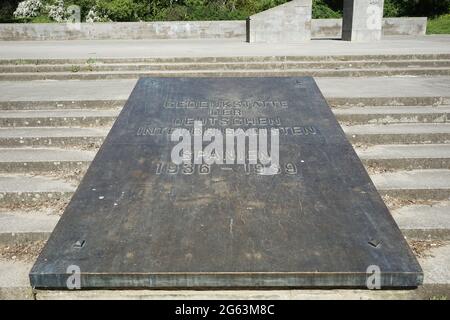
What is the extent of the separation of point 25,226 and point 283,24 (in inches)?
471

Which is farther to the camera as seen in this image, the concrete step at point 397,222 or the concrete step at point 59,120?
the concrete step at point 59,120

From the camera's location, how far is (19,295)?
8.48ft

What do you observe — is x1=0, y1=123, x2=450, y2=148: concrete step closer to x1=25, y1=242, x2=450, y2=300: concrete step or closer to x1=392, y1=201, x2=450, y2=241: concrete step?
x1=392, y1=201, x2=450, y2=241: concrete step

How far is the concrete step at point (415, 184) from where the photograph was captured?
355cm

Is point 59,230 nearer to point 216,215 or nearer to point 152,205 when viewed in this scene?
point 152,205

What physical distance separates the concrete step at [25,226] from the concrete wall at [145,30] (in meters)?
14.0

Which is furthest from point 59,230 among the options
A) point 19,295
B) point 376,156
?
point 376,156

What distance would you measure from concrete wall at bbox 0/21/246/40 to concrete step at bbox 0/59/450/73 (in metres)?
8.91

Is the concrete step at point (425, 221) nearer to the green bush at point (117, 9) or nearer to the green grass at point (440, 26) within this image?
the green grass at point (440, 26)

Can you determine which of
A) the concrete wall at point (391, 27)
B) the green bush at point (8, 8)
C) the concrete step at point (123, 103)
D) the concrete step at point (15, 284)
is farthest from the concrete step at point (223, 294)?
the green bush at point (8, 8)

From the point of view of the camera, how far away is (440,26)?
930 inches

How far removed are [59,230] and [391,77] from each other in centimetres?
658

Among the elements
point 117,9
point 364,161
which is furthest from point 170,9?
point 364,161

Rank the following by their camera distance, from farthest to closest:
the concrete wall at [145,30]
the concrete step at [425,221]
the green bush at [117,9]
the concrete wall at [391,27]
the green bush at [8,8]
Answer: the green bush at [8,8]
the green bush at [117,9]
the concrete wall at [391,27]
the concrete wall at [145,30]
the concrete step at [425,221]
